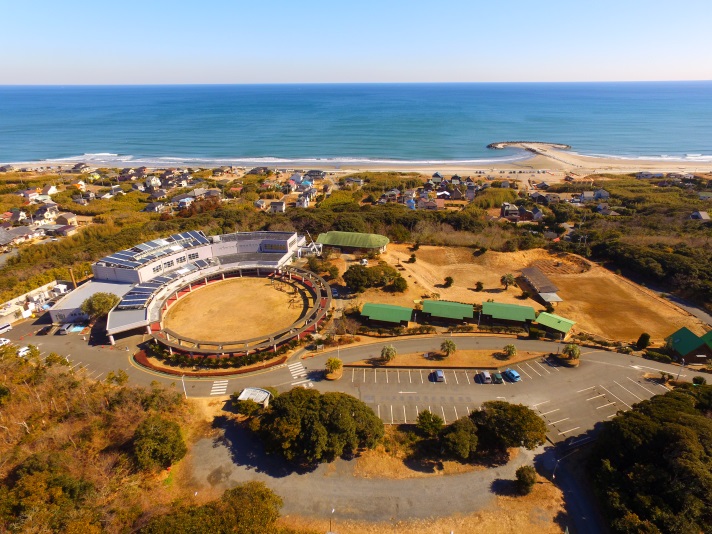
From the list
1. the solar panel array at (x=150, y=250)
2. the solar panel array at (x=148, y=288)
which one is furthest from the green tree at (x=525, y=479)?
the solar panel array at (x=150, y=250)

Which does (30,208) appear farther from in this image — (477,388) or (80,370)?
(477,388)

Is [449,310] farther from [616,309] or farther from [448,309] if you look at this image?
[616,309]

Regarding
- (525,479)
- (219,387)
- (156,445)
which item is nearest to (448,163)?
(219,387)

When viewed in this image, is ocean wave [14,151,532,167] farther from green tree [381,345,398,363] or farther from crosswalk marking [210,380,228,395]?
crosswalk marking [210,380,228,395]

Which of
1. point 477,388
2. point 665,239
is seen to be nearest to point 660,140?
point 665,239

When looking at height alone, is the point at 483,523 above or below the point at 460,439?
below

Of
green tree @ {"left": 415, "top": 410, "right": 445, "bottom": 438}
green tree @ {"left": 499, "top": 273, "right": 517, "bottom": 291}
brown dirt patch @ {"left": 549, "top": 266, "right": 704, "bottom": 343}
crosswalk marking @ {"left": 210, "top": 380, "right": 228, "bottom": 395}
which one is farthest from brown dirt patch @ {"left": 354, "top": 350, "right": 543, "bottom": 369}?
green tree @ {"left": 499, "top": 273, "right": 517, "bottom": 291}
